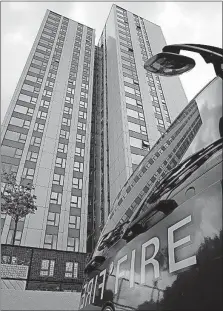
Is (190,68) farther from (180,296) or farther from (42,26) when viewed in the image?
(42,26)

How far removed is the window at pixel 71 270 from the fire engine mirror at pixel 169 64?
1919 centimetres

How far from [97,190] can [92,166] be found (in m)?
4.28

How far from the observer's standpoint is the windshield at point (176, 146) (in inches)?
59.9

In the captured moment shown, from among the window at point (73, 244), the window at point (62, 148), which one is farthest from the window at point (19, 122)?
the window at point (73, 244)

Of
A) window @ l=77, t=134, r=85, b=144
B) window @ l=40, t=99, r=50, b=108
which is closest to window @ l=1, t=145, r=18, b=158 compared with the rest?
window @ l=77, t=134, r=85, b=144

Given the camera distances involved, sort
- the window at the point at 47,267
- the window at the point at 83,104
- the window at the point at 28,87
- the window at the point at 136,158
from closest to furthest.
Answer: the window at the point at 47,267 → the window at the point at 136,158 → the window at the point at 28,87 → the window at the point at 83,104

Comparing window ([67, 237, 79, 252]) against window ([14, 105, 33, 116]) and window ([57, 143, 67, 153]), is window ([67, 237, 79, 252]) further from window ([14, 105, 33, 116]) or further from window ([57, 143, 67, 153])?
window ([14, 105, 33, 116])

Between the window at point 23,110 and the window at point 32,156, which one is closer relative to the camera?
the window at point 32,156

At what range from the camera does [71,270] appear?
19609 millimetres

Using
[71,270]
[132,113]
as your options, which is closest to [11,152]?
[132,113]

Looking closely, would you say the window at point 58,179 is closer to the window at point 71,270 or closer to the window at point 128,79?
the window at point 71,270

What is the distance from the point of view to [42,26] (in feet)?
161

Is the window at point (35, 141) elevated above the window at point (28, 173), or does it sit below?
above

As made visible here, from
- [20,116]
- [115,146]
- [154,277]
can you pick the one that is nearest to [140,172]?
[154,277]
